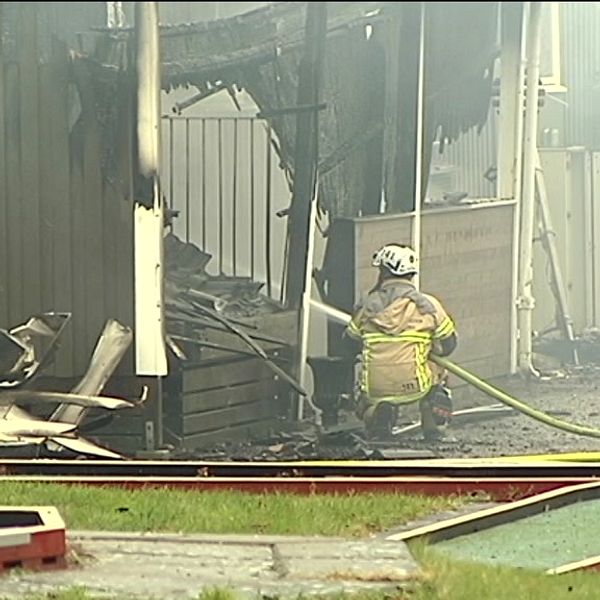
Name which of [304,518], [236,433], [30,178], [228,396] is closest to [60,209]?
[30,178]

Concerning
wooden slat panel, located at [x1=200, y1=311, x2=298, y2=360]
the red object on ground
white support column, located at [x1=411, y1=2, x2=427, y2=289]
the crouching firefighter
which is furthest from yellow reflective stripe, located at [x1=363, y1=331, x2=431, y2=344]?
the red object on ground

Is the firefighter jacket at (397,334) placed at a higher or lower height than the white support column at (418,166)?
lower

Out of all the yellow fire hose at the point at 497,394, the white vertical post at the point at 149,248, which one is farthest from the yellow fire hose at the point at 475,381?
the white vertical post at the point at 149,248

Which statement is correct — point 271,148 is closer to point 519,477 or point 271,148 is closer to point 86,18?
point 86,18

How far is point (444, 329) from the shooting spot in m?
7.70

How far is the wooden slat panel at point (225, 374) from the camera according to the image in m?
7.78

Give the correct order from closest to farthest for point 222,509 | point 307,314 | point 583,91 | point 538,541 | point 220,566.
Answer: point 220,566 < point 538,541 < point 222,509 < point 583,91 < point 307,314

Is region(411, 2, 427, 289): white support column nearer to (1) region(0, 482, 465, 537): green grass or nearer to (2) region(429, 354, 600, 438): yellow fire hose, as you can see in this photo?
(2) region(429, 354, 600, 438): yellow fire hose

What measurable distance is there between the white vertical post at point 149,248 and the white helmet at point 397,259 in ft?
3.12

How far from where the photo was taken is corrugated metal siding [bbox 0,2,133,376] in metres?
7.74

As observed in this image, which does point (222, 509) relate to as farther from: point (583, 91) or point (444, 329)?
point (583, 91)

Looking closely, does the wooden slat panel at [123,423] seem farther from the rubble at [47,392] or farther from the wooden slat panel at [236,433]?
the wooden slat panel at [236,433]

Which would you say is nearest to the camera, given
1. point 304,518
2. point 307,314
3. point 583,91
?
point 304,518

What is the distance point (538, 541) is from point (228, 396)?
1.73m
